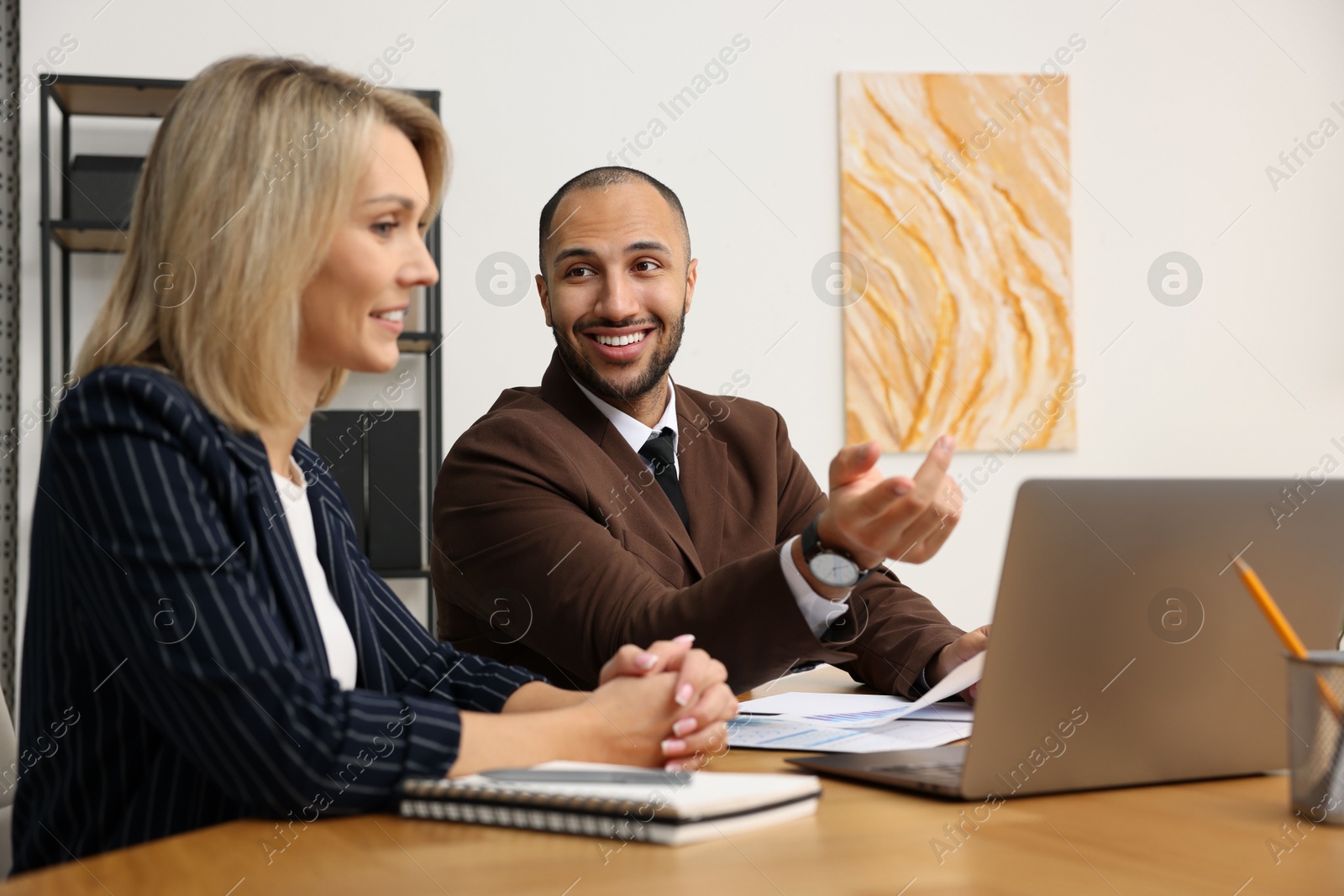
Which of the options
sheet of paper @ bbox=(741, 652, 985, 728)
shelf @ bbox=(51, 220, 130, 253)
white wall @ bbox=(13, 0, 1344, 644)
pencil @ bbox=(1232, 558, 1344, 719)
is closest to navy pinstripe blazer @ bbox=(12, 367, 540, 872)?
sheet of paper @ bbox=(741, 652, 985, 728)

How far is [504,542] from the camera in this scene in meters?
1.53

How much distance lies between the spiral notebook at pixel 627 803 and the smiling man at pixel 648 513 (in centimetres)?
31

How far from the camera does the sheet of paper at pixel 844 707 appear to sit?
1.22m

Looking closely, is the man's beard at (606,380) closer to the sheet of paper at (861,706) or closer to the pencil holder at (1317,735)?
the sheet of paper at (861,706)

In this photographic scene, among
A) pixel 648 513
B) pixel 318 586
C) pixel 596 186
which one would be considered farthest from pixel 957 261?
pixel 318 586

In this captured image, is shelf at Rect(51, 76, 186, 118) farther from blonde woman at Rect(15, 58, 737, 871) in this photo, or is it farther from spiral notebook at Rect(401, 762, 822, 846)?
spiral notebook at Rect(401, 762, 822, 846)

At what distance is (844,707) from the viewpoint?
4.21ft

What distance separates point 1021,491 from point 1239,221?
303cm

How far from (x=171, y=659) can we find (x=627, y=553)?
0.71 m

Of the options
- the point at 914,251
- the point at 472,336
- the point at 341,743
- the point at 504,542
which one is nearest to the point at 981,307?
the point at 914,251

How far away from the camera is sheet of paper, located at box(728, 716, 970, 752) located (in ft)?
3.44

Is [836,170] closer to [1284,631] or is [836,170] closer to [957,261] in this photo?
[957,261]

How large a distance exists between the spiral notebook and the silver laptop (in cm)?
14

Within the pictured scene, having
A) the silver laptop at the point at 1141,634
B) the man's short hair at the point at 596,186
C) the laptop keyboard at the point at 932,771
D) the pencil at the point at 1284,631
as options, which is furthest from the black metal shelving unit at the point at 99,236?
the pencil at the point at 1284,631
